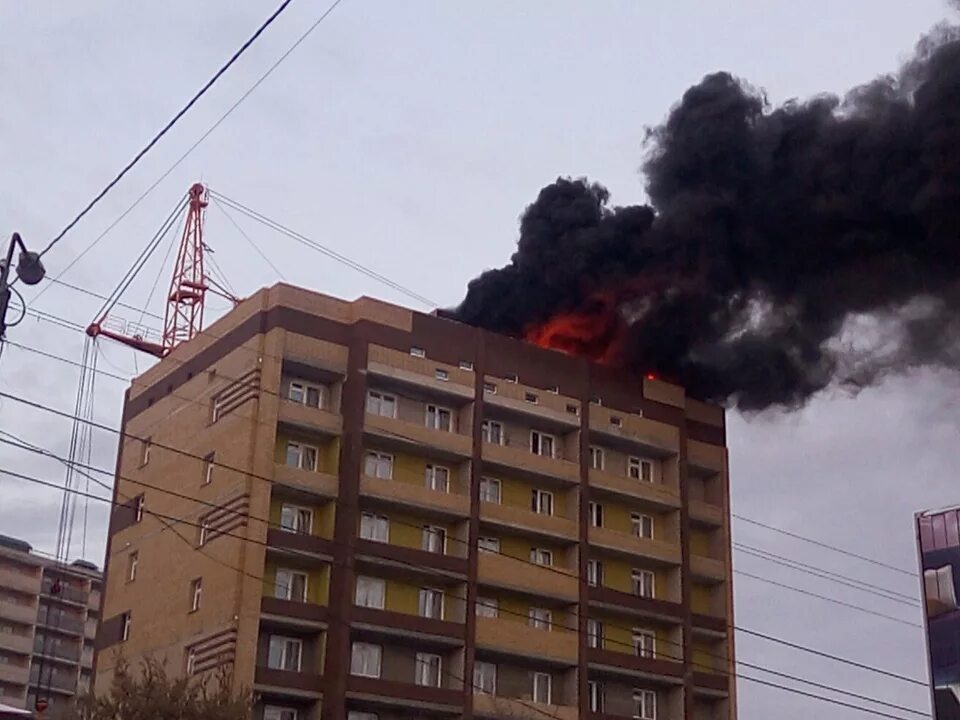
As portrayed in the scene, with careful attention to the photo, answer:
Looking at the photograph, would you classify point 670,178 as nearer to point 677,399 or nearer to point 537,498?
point 677,399

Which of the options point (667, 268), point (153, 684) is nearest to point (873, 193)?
point (667, 268)

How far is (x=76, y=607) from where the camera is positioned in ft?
396

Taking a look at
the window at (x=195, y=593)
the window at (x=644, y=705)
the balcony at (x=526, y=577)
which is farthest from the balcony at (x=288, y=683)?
the window at (x=644, y=705)

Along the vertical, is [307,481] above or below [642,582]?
above

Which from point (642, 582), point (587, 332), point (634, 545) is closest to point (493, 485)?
point (634, 545)

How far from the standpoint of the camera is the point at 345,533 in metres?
52.1

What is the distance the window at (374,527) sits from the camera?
53594 millimetres

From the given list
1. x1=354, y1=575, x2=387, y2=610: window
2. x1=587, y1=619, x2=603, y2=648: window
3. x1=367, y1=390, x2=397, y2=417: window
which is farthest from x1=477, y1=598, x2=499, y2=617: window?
x1=367, y1=390, x2=397, y2=417: window

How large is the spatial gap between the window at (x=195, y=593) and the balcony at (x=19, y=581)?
66.3 metres

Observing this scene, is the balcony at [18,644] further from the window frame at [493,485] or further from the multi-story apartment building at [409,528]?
the window frame at [493,485]

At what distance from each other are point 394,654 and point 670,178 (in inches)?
861

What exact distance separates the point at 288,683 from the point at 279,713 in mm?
1179

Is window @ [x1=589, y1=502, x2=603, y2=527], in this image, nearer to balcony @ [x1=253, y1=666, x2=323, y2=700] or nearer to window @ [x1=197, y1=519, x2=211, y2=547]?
balcony @ [x1=253, y1=666, x2=323, y2=700]

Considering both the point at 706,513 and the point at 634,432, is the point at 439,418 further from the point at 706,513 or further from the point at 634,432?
the point at 706,513
